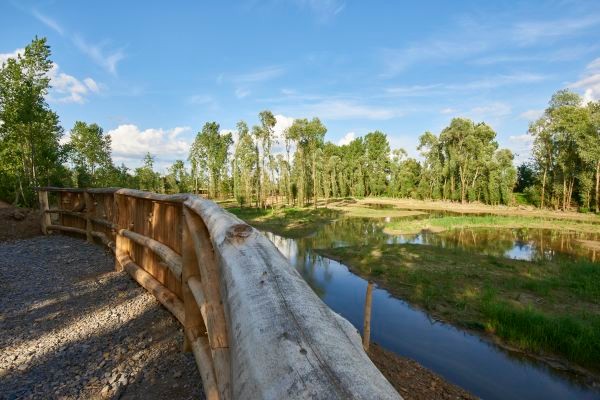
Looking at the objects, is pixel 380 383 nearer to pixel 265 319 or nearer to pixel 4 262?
pixel 265 319

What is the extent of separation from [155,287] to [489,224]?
126 feet

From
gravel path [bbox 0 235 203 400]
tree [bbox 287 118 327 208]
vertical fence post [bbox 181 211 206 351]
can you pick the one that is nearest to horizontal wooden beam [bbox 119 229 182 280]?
vertical fence post [bbox 181 211 206 351]

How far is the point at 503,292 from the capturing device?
14383 millimetres

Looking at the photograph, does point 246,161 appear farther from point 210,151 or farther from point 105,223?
point 105,223

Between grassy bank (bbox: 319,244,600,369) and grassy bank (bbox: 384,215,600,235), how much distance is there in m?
11.4

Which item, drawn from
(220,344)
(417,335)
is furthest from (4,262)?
(417,335)

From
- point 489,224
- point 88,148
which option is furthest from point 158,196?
point 88,148

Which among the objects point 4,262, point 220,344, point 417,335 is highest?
point 220,344

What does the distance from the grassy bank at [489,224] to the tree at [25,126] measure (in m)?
28.8

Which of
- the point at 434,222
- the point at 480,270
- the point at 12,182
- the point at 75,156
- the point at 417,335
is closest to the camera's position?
the point at 417,335

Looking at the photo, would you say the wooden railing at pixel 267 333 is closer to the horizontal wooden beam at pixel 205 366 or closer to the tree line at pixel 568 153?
the horizontal wooden beam at pixel 205 366

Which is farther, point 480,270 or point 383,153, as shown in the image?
point 383,153

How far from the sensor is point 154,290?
17.8 feet

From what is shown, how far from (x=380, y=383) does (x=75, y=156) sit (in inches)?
1968
